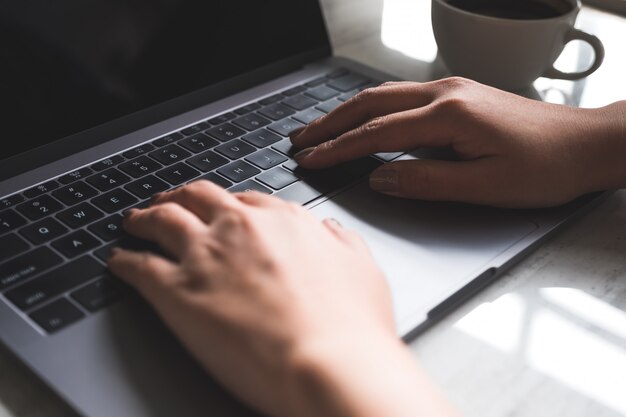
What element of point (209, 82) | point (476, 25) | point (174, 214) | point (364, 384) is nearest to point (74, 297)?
point (174, 214)

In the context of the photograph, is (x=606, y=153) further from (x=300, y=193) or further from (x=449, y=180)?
(x=300, y=193)

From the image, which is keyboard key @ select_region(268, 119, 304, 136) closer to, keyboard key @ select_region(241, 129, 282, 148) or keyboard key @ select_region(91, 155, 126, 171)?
keyboard key @ select_region(241, 129, 282, 148)

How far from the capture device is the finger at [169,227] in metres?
0.51

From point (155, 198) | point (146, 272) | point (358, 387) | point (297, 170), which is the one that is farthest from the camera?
point (297, 170)

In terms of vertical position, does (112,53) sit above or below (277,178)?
above

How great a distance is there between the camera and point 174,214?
1.76 feet

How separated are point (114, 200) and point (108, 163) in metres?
0.07

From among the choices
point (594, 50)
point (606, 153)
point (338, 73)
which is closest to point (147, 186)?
point (338, 73)

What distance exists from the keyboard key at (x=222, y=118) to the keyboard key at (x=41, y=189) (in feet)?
0.64

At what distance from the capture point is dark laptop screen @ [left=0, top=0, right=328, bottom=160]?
653 millimetres

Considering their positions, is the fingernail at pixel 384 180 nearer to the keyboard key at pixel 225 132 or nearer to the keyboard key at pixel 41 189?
the keyboard key at pixel 225 132

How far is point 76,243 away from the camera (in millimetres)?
583

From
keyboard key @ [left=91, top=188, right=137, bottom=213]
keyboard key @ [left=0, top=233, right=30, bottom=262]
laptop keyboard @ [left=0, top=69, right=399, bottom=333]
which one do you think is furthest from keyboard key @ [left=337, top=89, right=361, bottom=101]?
keyboard key @ [left=0, top=233, right=30, bottom=262]

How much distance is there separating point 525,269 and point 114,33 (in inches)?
18.5
